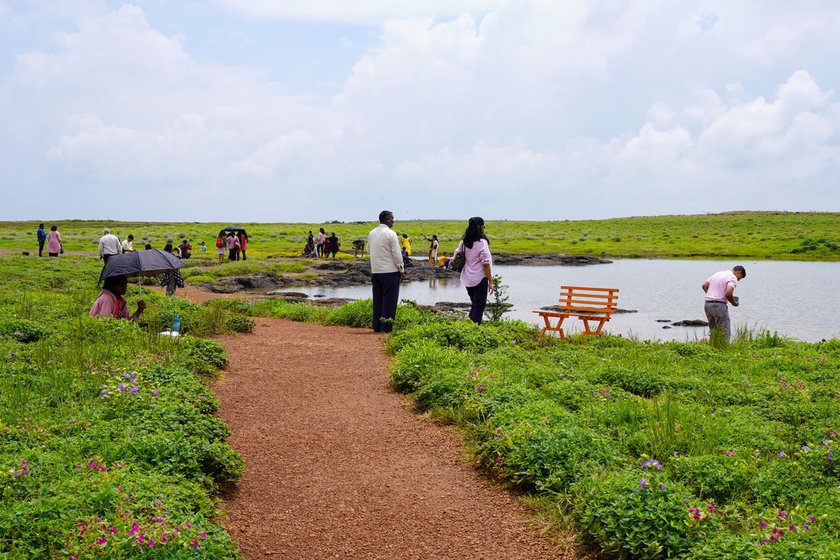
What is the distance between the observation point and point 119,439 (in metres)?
5.78

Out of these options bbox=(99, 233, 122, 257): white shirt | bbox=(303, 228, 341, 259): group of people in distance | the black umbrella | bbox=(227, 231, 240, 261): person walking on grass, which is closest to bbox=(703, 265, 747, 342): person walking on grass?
the black umbrella

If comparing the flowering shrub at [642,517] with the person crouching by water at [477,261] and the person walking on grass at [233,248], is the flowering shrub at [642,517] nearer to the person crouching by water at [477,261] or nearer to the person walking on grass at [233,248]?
the person crouching by water at [477,261]

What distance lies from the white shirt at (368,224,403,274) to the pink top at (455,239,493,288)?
1251mm

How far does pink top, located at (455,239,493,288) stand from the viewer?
41.7ft

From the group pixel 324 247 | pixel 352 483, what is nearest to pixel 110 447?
pixel 352 483

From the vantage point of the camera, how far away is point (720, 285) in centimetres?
1408

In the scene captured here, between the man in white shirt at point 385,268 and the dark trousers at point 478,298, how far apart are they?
1.40 meters

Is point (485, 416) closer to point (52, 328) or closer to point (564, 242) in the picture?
point (52, 328)

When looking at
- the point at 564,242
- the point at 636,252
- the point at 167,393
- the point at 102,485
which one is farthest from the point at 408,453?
the point at 564,242

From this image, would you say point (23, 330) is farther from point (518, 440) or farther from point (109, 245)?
point (109, 245)

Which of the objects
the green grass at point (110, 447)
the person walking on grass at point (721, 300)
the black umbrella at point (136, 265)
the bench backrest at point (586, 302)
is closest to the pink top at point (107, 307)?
the black umbrella at point (136, 265)

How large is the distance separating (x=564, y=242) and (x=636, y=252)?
1159cm

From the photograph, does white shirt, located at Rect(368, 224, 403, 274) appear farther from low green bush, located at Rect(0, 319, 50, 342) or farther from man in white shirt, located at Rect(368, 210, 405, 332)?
low green bush, located at Rect(0, 319, 50, 342)

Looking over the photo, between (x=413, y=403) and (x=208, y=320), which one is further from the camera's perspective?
(x=208, y=320)
